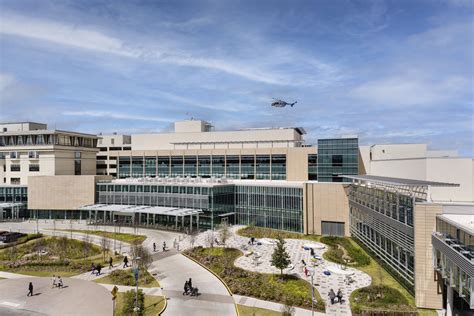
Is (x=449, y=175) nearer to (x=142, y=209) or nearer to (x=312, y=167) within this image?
(x=312, y=167)

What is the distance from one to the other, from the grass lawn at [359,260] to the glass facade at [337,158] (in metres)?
14.5

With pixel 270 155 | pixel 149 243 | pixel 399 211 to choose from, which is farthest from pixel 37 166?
pixel 399 211

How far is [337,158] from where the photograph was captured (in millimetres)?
68625

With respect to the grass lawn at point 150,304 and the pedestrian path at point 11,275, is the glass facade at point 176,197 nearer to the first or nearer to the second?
the pedestrian path at point 11,275

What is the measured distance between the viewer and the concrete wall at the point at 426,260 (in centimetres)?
3077

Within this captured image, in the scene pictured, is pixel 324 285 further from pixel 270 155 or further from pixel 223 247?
pixel 270 155

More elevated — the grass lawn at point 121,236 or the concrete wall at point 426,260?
the concrete wall at point 426,260

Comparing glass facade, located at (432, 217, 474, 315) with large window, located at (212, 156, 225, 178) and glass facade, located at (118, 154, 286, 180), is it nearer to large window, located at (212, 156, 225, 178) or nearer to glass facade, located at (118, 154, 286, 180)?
glass facade, located at (118, 154, 286, 180)

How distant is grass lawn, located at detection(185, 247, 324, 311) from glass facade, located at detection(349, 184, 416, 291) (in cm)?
974

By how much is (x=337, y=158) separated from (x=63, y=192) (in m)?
61.6

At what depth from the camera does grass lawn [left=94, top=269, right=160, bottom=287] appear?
3706 cm

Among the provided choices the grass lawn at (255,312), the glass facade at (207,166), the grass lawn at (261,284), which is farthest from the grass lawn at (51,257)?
the glass facade at (207,166)

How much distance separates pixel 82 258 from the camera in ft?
159

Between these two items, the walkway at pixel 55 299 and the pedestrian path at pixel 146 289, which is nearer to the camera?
the walkway at pixel 55 299
